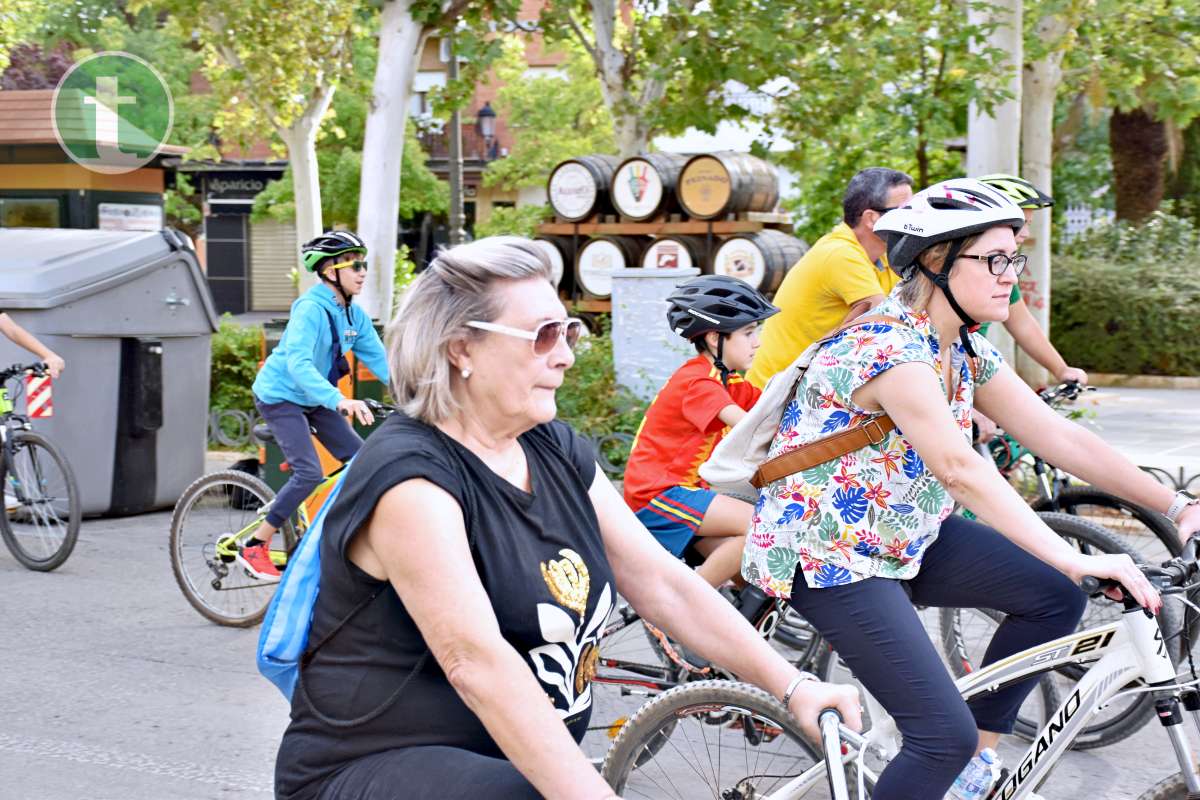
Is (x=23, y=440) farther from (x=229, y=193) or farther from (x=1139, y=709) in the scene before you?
(x=229, y=193)

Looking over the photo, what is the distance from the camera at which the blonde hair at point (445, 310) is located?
2.31 meters

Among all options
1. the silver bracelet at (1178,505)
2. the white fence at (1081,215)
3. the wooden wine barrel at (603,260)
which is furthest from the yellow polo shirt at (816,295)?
the white fence at (1081,215)

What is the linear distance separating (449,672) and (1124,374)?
1714 centimetres

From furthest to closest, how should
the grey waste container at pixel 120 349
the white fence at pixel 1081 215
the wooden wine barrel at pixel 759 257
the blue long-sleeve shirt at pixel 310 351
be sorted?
1. the white fence at pixel 1081 215
2. the wooden wine barrel at pixel 759 257
3. the grey waste container at pixel 120 349
4. the blue long-sleeve shirt at pixel 310 351

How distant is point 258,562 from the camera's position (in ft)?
22.0

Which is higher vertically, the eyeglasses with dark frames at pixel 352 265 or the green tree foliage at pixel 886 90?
the green tree foliage at pixel 886 90

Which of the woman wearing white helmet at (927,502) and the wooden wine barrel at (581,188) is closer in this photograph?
the woman wearing white helmet at (927,502)

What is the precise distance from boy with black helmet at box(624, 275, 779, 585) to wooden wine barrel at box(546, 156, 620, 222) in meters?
9.26

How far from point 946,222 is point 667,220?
34.7ft

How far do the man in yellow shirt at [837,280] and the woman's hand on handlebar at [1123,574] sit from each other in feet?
6.82

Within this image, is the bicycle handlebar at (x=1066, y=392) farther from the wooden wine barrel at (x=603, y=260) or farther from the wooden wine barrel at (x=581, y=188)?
the wooden wine barrel at (x=581, y=188)

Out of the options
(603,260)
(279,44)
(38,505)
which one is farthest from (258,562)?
(279,44)

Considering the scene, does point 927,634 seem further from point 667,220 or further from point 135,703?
point 667,220

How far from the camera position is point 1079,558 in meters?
3.02
